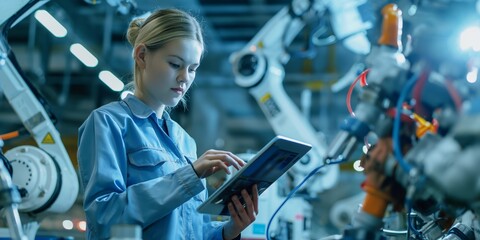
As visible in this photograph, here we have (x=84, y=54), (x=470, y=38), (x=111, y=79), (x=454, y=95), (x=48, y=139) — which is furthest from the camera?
(x=111, y=79)

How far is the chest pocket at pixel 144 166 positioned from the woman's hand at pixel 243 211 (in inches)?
11.3

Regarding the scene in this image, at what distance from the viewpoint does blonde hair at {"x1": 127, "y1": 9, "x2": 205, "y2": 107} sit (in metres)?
2.40

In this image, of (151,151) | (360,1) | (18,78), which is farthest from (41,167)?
(360,1)

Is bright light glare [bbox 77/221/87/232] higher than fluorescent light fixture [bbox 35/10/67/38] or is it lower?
lower

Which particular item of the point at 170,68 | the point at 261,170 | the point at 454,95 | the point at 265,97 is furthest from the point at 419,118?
the point at 265,97

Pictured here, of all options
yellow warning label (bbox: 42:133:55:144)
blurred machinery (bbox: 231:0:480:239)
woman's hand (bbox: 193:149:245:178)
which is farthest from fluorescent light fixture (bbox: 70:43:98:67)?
blurred machinery (bbox: 231:0:480:239)

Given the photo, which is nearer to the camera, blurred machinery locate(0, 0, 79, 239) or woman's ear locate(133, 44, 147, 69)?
woman's ear locate(133, 44, 147, 69)

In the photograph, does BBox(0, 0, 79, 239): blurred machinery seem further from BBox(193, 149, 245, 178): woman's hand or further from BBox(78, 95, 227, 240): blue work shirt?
BBox(193, 149, 245, 178): woman's hand

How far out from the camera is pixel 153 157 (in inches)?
92.7

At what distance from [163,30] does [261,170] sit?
67 cm

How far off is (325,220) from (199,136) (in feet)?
7.88

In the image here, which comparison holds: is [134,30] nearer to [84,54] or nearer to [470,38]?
[470,38]

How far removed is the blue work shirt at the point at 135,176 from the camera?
6.98ft

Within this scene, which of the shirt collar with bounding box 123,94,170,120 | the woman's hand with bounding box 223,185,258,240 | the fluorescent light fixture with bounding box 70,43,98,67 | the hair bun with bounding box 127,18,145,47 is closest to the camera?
the woman's hand with bounding box 223,185,258,240
